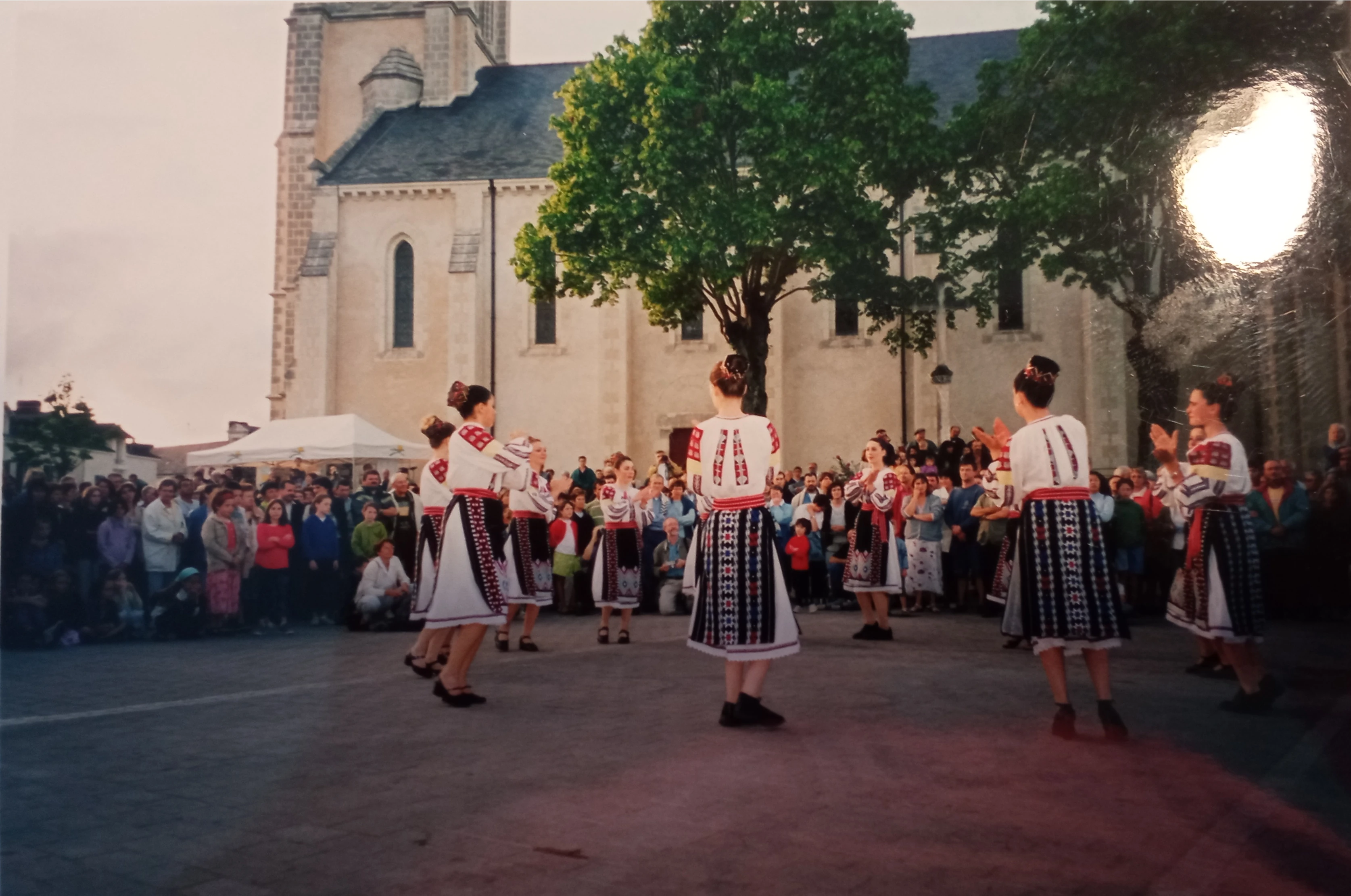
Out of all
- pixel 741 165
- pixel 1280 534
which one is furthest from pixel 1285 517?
pixel 741 165

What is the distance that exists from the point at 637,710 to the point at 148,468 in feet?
8.88

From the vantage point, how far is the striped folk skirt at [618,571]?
888 centimetres

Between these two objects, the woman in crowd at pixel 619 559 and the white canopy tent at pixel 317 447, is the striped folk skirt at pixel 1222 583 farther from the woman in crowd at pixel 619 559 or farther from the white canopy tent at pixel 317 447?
the woman in crowd at pixel 619 559

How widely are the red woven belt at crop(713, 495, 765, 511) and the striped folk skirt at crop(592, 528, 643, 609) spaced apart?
3747 mm

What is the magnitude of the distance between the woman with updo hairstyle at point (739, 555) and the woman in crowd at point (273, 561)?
13.8 ft

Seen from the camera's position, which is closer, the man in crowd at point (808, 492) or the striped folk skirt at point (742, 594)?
the striped folk skirt at point (742, 594)

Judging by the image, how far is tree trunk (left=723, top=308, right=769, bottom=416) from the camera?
517cm

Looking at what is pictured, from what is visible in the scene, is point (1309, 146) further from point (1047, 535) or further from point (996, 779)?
point (996, 779)

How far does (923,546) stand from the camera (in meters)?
7.57

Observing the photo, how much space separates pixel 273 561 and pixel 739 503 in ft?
17.8

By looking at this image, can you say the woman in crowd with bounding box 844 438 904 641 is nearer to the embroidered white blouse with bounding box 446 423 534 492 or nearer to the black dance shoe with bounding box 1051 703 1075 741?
the embroidered white blouse with bounding box 446 423 534 492

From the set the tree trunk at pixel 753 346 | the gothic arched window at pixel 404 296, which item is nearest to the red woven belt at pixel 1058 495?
the tree trunk at pixel 753 346

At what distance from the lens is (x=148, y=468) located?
5156mm

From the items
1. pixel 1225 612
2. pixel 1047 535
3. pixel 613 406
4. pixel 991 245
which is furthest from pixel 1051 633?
pixel 613 406
